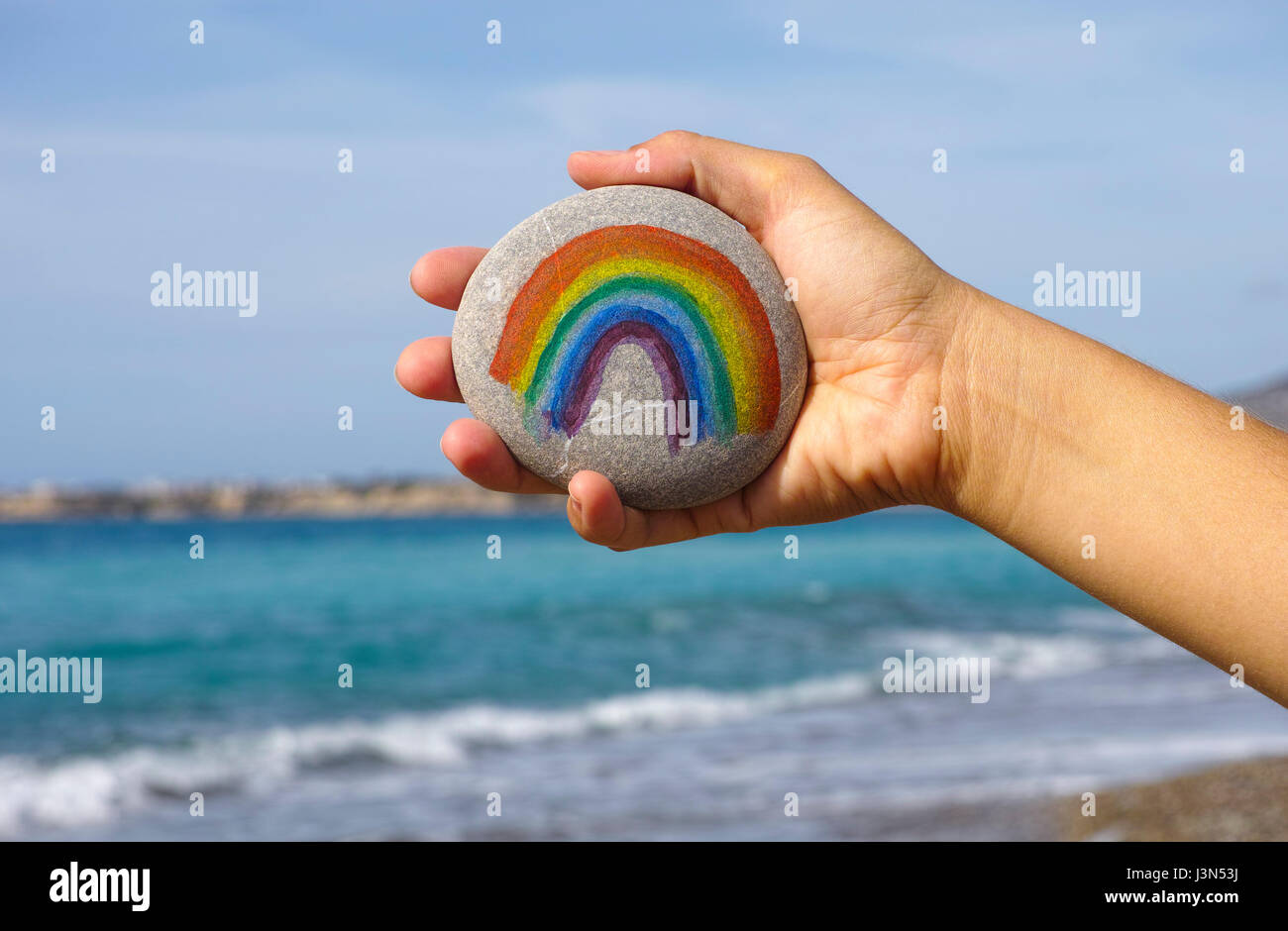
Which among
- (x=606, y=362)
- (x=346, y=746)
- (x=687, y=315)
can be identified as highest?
(x=687, y=315)

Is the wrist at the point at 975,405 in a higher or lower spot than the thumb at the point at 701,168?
lower

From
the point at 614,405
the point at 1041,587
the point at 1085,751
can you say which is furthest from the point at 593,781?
the point at 1041,587

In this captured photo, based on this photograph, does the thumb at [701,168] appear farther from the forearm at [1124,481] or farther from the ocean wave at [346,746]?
the ocean wave at [346,746]

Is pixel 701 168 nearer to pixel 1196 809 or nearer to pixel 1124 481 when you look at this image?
pixel 1124 481

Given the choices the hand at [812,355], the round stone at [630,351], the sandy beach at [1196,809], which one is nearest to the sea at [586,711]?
the sandy beach at [1196,809]

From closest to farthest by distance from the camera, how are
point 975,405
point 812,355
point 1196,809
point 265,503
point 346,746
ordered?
point 975,405 < point 812,355 < point 1196,809 < point 346,746 < point 265,503

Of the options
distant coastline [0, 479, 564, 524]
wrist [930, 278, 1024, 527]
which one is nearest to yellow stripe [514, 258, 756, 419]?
wrist [930, 278, 1024, 527]

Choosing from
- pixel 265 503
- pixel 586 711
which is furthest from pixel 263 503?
pixel 586 711

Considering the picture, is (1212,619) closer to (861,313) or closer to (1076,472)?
(1076,472)
